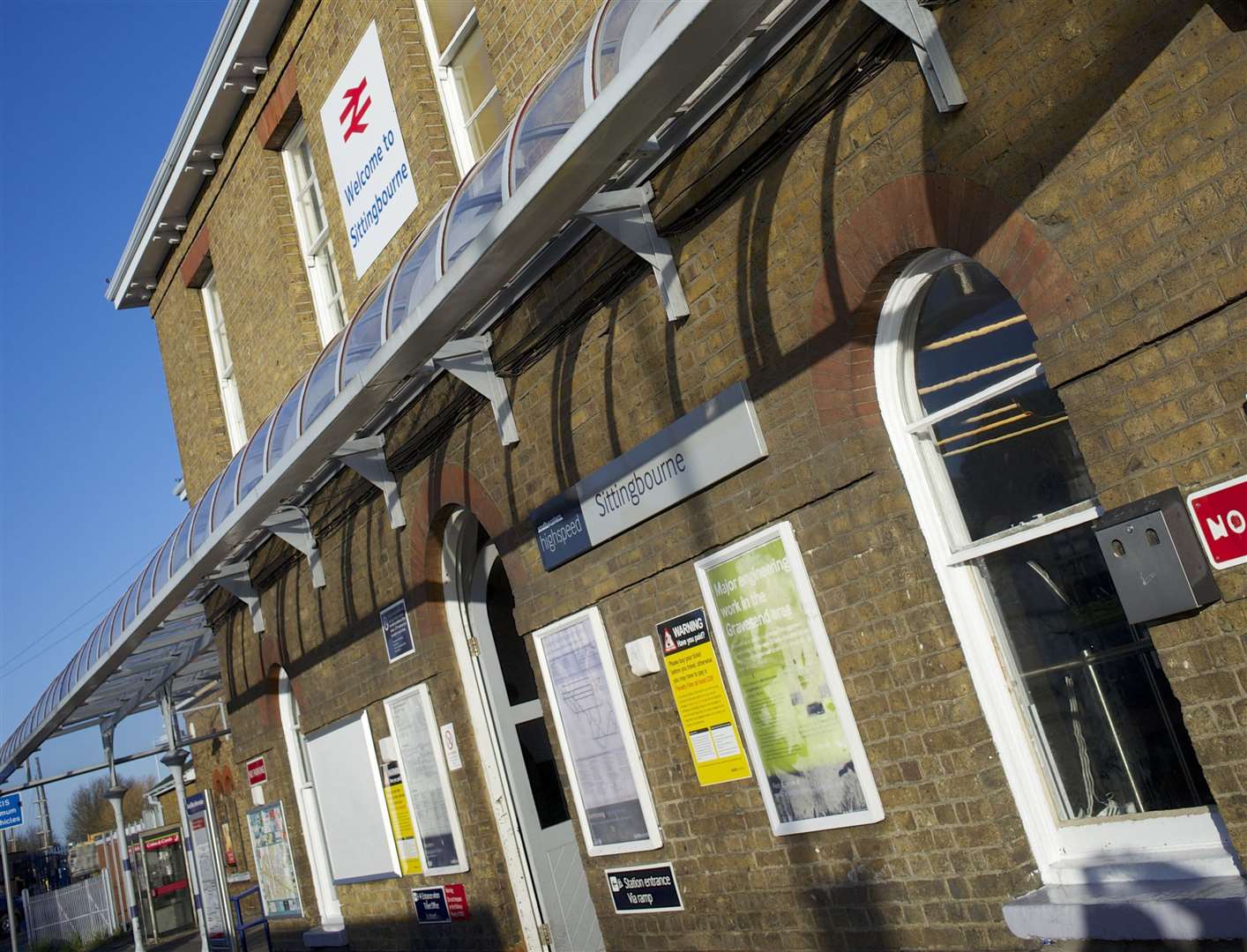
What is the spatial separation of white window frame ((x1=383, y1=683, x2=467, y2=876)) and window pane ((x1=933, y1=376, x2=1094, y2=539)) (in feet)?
18.5

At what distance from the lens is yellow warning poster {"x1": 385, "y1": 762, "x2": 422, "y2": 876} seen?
1013 centimetres

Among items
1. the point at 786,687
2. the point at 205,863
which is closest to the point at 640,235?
the point at 786,687

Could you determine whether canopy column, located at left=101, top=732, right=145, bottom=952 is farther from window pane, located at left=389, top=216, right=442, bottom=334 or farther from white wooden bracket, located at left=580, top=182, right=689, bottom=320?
white wooden bracket, located at left=580, top=182, right=689, bottom=320

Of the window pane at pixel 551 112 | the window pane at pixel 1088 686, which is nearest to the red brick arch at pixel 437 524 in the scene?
the window pane at pixel 551 112

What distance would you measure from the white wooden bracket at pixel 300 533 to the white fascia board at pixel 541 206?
193cm

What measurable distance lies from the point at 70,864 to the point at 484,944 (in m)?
59.5

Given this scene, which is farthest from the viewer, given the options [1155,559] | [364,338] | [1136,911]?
[364,338]

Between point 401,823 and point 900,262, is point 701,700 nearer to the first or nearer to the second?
point 900,262

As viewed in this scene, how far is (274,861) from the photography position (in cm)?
1360

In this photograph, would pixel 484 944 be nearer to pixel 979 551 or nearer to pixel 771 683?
pixel 771 683

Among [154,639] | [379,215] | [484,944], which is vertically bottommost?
[484,944]

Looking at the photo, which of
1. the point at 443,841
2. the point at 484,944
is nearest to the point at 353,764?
the point at 443,841

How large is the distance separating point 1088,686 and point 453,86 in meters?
6.75

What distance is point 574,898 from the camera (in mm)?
9031
